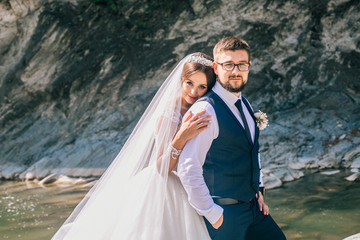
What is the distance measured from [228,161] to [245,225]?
392 millimetres

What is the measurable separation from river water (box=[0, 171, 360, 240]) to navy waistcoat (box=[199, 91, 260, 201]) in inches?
90.2

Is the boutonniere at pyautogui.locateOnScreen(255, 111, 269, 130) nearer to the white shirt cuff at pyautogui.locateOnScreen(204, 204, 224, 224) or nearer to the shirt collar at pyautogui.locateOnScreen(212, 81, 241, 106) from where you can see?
the shirt collar at pyautogui.locateOnScreen(212, 81, 241, 106)

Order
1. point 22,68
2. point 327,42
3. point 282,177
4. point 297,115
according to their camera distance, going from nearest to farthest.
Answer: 1. point 282,177
2. point 297,115
3. point 327,42
4. point 22,68

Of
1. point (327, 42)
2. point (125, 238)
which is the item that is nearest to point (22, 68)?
point (327, 42)

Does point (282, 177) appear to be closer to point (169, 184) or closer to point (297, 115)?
point (297, 115)

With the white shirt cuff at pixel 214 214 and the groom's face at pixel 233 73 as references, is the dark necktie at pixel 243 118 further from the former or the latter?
the white shirt cuff at pixel 214 214

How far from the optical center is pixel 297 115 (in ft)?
28.5

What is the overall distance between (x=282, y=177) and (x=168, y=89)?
14.0 feet

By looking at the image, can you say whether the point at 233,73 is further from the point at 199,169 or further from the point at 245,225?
the point at 245,225

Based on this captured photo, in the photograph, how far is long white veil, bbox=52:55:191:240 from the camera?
2.18 meters

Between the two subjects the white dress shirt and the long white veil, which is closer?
the white dress shirt

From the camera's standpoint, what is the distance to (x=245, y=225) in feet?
6.82

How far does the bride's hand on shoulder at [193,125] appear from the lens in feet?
6.64

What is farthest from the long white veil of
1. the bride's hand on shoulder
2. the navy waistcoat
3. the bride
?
the navy waistcoat
